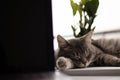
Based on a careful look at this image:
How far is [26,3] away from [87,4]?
2.28 ft

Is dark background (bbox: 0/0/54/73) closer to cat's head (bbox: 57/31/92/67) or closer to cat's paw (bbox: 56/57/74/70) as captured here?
cat's paw (bbox: 56/57/74/70)

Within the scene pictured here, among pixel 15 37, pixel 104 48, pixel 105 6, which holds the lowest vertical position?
pixel 104 48

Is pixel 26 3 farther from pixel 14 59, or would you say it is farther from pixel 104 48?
pixel 104 48

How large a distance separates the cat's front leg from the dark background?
1.94 ft

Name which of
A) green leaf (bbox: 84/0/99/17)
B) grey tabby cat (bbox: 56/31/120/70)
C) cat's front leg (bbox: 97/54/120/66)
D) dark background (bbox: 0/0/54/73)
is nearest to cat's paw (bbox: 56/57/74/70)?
grey tabby cat (bbox: 56/31/120/70)

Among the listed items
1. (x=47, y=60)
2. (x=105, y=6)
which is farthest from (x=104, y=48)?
(x=47, y=60)

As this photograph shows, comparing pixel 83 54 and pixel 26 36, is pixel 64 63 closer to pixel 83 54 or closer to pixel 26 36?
pixel 83 54

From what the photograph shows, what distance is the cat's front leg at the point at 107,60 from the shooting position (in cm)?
101

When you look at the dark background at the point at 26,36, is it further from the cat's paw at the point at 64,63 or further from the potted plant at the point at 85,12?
the potted plant at the point at 85,12

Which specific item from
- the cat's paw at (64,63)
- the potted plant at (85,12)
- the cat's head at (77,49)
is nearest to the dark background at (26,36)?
the cat's paw at (64,63)

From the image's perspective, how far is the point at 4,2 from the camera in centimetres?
47

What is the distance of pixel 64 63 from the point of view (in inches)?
36.4

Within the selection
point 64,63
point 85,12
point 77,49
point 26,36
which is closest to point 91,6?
point 85,12

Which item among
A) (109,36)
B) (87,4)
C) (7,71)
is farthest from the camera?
(109,36)
